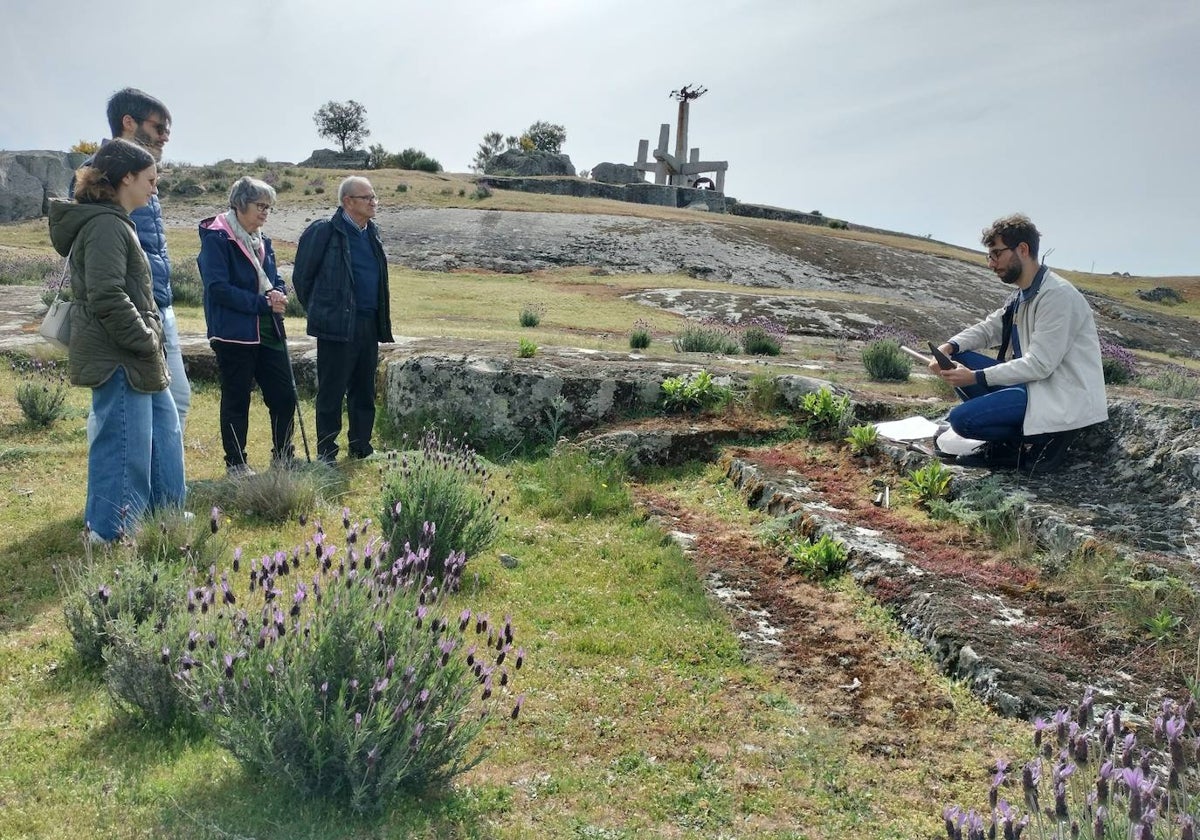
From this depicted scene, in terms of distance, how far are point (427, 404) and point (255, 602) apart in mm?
4442

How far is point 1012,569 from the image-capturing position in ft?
15.6

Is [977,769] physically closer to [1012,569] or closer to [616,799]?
[616,799]

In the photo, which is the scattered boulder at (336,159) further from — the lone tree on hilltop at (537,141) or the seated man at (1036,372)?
the seated man at (1036,372)

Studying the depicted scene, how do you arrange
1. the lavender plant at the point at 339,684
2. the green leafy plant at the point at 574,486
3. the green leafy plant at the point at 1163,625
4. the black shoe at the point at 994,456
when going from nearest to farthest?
the lavender plant at the point at 339,684 → the green leafy plant at the point at 1163,625 → the black shoe at the point at 994,456 → the green leafy plant at the point at 574,486

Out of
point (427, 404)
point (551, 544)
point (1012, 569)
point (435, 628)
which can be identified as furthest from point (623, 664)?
point (427, 404)

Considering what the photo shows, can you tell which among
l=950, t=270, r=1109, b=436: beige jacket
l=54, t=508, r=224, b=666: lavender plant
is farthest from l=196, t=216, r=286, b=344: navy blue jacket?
l=950, t=270, r=1109, b=436: beige jacket

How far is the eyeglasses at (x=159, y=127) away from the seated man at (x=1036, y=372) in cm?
565

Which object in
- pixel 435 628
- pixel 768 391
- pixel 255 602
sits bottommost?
pixel 255 602

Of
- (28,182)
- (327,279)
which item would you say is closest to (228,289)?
(327,279)

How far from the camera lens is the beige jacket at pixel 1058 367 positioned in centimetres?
541

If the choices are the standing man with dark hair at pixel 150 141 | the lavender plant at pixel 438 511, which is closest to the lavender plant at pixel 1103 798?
the lavender plant at pixel 438 511

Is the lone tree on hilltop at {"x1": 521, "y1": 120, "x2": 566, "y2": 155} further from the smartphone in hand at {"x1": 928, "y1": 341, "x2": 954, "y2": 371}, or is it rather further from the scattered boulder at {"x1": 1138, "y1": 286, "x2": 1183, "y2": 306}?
the smartphone in hand at {"x1": 928, "y1": 341, "x2": 954, "y2": 371}

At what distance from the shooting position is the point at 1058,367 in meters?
5.57

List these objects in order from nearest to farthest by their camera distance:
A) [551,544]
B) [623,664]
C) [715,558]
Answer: [623,664], [715,558], [551,544]
